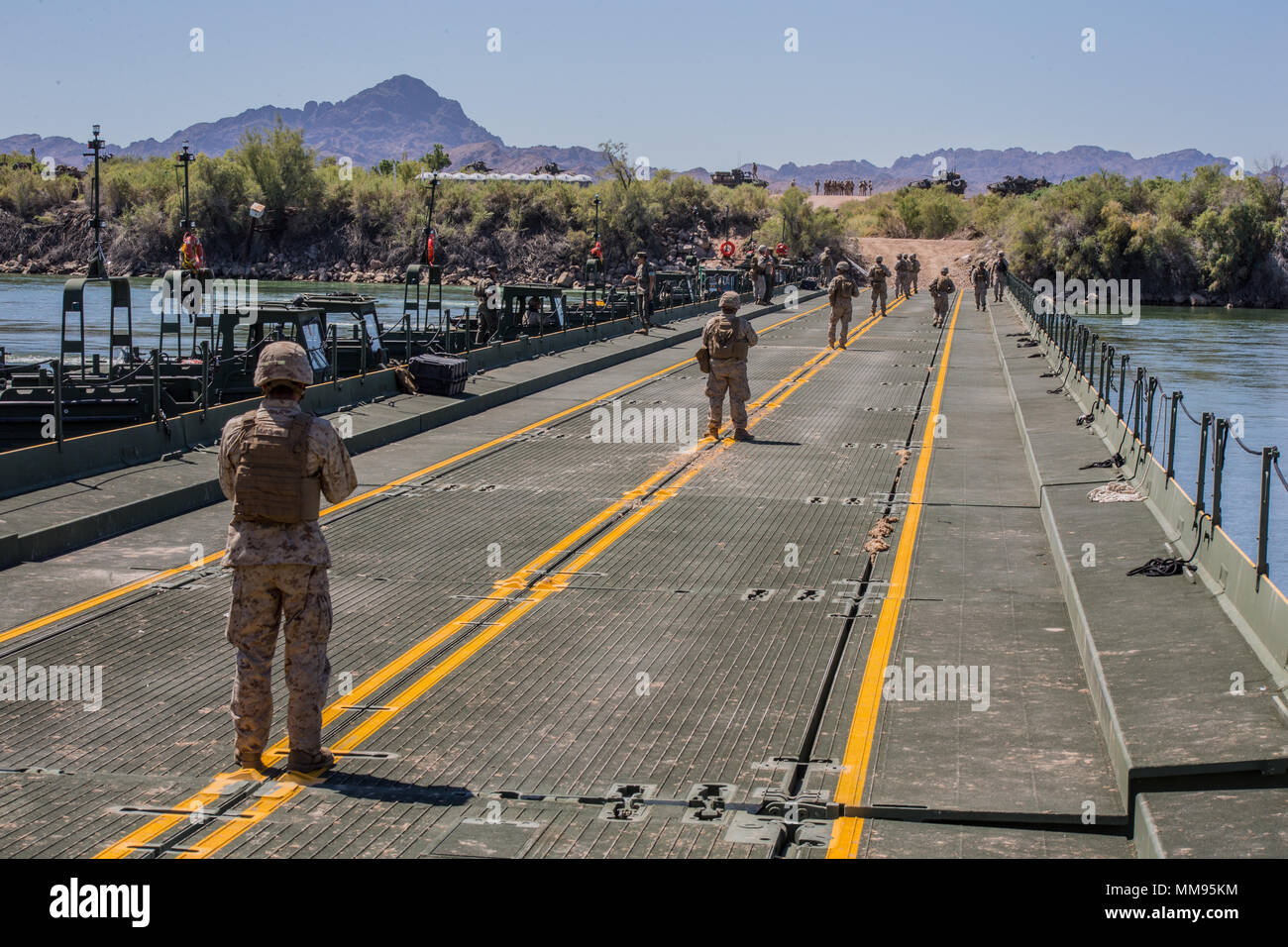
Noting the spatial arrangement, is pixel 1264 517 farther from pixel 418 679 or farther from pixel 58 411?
pixel 58 411

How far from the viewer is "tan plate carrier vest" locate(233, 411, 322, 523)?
7648 mm

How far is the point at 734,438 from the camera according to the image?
66.1 ft

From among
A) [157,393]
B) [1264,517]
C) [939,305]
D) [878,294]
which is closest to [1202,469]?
[1264,517]

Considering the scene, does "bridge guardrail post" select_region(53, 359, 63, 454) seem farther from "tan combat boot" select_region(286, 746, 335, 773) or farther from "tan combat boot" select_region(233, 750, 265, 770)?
"tan combat boot" select_region(286, 746, 335, 773)

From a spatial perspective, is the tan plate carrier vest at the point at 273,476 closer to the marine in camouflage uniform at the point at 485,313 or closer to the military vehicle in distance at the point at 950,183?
the marine in camouflage uniform at the point at 485,313

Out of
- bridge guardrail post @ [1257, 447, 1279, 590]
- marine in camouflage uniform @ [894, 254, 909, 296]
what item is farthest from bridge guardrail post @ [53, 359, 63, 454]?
marine in camouflage uniform @ [894, 254, 909, 296]

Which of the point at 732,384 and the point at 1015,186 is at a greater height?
the point at 1015,186

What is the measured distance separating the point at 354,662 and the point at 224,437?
2456 millimetres

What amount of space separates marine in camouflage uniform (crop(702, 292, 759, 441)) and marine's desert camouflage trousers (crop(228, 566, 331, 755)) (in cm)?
1228

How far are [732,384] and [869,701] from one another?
1104cm

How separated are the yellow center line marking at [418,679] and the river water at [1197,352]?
8.74 m

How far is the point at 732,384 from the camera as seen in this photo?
19781 millimetres
